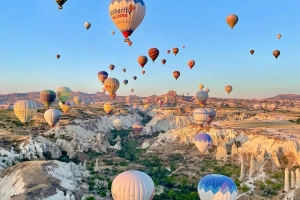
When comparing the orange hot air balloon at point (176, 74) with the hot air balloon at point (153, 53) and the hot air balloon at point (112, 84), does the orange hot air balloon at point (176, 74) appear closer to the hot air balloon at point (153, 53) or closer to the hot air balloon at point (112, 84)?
the hot air balloon at point (112, 84)

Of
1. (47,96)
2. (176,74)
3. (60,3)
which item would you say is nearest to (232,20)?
(176,74)

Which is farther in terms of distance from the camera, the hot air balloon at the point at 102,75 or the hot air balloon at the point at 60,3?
the hot air balloon at the point at 102,75

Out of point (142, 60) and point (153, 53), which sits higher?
point (153, 53)

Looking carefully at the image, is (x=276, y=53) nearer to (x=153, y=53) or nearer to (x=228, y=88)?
(x=228, y=88)

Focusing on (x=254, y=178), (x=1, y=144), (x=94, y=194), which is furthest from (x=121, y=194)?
(x=1, y=144)

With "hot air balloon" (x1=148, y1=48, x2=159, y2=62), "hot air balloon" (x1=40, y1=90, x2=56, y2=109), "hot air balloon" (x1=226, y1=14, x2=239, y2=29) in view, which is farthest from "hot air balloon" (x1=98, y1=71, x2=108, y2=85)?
"hot air balloon" (x1=226, y1=14, x2=239, y2=29)

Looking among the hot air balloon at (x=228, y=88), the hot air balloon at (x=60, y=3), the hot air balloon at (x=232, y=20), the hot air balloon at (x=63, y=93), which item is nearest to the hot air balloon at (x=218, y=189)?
the hot air balloon at (x=60, y=3)

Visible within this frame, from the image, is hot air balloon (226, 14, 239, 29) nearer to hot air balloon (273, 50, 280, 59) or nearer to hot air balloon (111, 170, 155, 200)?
hot air balloon (273, 50, 280, 59)

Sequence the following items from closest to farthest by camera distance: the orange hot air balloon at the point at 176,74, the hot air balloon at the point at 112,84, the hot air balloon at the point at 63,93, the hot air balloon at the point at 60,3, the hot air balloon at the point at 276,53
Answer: the hot air balloon at the point at 60,3 → the hot air balloon at the point at 112,84 → the hot air balloon at the point at 276,53 → the orange hot air balloon at the point at 176,74 → the hot air balloon at the point at 63,93
